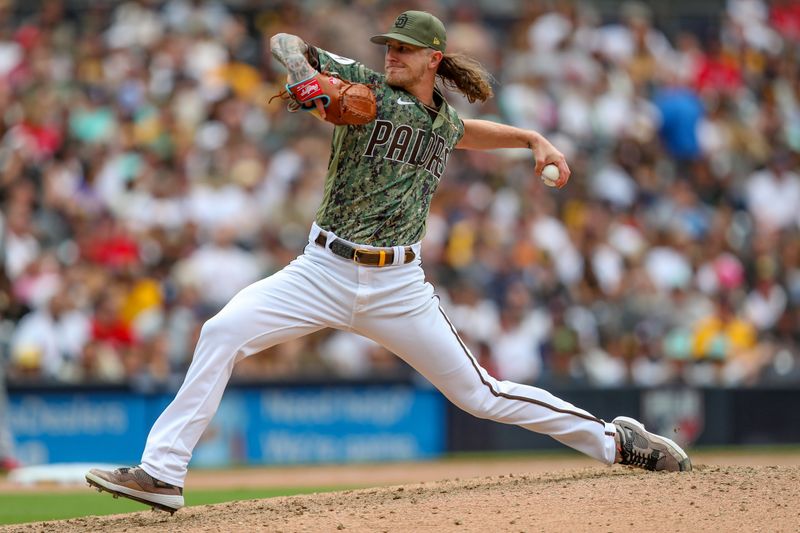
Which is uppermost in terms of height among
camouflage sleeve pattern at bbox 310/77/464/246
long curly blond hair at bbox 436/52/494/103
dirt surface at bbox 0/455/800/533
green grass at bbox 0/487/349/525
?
long curly blond hair at bbox 436/52/494/103

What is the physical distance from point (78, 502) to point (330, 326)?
4187 mm

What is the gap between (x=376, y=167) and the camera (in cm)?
575

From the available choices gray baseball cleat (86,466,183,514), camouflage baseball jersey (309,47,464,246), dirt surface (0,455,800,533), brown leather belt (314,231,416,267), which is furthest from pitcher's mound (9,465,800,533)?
camouflage baseball jersey (309,47,464,246)

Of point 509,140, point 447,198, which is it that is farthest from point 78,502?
point 447,198

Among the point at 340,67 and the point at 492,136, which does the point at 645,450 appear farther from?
the point at 340,67

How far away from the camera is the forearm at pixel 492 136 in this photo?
6215 millimetres

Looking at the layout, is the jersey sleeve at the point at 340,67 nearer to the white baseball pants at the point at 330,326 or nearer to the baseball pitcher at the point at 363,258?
the baseball pitcher at the point at 363,258

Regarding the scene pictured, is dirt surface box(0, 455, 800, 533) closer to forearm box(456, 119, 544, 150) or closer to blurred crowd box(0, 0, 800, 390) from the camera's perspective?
forearm box(456, 119, 544, 150)

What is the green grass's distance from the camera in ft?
27.1

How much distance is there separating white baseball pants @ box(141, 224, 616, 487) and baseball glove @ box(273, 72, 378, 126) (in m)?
0.57

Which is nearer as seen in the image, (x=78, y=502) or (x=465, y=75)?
(x=465, y=75)

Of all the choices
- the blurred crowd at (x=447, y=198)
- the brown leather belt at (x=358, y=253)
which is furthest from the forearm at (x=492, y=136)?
the blurred crowd at (x=447, y=198)

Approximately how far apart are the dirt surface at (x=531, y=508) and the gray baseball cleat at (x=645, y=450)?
0.24ft

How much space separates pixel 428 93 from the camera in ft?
19.5
